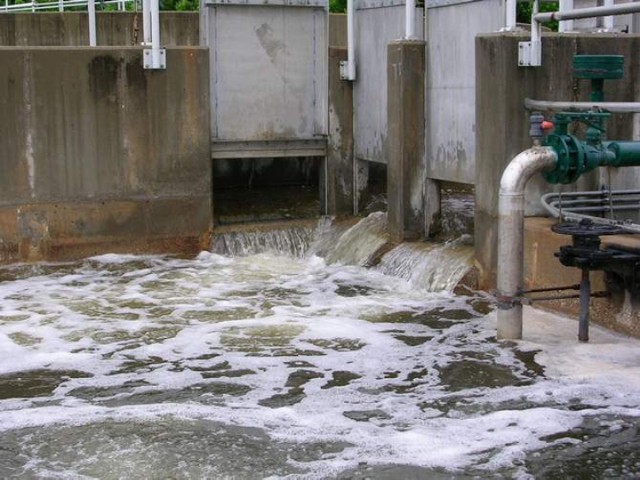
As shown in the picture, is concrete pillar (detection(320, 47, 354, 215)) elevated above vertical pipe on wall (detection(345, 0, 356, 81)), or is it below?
below

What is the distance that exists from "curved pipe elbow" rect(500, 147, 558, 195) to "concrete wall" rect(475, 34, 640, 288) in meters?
1.46

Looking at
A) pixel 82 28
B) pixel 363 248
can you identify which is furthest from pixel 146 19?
pixel 82 28

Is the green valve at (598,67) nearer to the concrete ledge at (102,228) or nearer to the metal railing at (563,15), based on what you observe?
the metal railing at (563,15)

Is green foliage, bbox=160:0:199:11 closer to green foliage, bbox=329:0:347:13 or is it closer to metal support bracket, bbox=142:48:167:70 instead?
green foliage, bbox=329:0:347:13

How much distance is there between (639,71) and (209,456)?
5.69 metres

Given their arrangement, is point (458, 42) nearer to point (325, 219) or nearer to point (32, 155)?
point (325, 219)

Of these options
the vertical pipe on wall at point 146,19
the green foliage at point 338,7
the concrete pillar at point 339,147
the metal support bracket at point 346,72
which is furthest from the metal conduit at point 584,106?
the green foliage at point 338,7

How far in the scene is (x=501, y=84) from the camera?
9.01 metres

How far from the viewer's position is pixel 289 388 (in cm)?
704

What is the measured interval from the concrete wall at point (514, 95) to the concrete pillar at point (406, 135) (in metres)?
1.46

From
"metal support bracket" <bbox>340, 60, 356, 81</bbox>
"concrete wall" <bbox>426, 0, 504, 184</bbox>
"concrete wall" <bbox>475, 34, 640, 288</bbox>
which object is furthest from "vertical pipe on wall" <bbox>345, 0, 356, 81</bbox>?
"concrete wall" <bbox>475, 34, 640, 288</bbox>

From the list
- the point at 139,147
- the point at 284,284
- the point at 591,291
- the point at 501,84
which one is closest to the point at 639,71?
the point at 501,84

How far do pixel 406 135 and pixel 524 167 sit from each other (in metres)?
3.37

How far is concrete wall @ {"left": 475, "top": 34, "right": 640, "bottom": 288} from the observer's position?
9.01m
